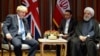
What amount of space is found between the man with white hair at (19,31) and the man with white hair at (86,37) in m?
0.93

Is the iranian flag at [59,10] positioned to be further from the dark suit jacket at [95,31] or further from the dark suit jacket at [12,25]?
the dark suit jacket at [12,25]

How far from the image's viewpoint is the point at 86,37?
6.29 metres

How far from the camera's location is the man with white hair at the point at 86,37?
6.19 m

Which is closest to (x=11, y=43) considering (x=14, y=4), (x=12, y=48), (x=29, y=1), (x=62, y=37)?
(x=12, y=48)

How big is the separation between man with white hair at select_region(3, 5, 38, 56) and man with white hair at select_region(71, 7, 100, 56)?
93 cm

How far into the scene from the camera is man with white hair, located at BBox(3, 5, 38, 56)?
5930 mm

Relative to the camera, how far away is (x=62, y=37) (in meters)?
6.75

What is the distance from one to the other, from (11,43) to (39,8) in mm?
2472

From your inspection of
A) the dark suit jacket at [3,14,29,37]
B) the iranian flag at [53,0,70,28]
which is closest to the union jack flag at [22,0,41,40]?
the iranian flag at [53,0,70,28]

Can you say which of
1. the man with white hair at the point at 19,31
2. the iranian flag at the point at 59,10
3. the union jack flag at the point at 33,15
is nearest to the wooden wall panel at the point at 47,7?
the iranian flag at the point at 59,10

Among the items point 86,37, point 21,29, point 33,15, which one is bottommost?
point 86,37

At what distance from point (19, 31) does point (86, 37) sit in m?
1.51

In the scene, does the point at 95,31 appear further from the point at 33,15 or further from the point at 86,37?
the point at 33,15

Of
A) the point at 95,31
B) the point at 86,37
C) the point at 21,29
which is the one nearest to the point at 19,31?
the point at 21,29
